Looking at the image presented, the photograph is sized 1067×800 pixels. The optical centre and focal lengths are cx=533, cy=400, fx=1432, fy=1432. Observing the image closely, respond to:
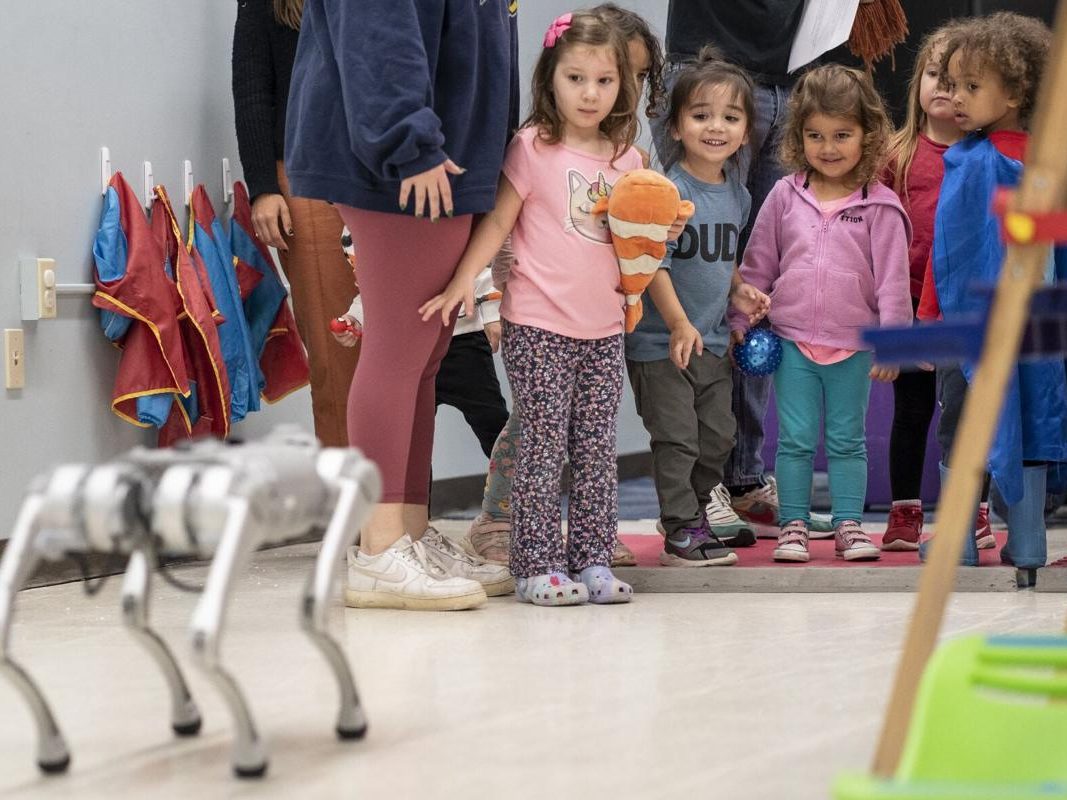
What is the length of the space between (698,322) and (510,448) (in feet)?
1.40

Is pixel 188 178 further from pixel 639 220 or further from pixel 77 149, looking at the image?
pixel 639 220

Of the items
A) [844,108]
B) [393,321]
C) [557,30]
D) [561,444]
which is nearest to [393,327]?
[393,321]

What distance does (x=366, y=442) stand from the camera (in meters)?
2.28

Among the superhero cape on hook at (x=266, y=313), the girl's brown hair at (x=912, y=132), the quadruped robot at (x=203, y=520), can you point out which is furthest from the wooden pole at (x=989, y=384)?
the superhero cape on hook at (x=266, y=313)

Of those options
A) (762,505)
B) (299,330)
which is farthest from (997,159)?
(299,330)

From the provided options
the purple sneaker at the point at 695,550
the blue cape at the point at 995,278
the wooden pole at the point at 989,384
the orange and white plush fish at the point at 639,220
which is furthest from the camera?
the purple sneaker at the point at 695,550

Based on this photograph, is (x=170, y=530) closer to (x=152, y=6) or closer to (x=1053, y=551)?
(x=152, y=6)

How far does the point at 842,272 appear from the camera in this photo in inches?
108

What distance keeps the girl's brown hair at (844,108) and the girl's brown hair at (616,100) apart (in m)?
0.46

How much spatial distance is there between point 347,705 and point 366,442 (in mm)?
824

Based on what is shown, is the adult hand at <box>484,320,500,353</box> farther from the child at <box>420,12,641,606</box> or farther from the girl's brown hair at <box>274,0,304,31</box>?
the girl's brown hair at <box>274,0,304,31</box>

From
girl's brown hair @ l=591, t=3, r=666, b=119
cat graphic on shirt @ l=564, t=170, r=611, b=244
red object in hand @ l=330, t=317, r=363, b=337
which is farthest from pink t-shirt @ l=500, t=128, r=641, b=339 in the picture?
red object in hand @ l=330, t=317, r=363, b=337

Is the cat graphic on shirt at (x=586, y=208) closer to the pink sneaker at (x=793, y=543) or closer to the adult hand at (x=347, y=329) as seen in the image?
the adult hand at (x=347, y=329)

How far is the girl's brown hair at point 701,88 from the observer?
2.71 metres
